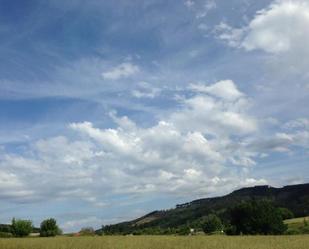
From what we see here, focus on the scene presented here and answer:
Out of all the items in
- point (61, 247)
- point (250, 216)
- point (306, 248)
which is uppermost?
point (250, 216)

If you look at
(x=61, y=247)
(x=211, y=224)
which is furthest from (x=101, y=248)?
(x=211, y=224)

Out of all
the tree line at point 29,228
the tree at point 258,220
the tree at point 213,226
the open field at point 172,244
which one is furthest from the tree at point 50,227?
the open field at point 172,244

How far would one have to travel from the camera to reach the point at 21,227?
262ft

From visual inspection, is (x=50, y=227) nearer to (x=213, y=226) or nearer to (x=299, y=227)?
(x=213, y=226)

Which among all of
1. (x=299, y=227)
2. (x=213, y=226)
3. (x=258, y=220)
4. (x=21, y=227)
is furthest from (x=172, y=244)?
(x=213, y=226)

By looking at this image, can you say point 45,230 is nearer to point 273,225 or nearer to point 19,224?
point 19,224

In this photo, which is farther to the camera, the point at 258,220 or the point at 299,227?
the point at 299,227

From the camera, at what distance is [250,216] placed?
7325 centimetres

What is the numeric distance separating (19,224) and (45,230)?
4.80 meters

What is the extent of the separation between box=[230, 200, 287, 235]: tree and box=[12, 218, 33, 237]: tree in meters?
37.5

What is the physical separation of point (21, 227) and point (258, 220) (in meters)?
42.0

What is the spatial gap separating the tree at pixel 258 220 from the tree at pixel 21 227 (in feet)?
123

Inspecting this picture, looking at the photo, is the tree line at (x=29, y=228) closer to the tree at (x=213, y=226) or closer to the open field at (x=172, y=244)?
the tree at (x=213, y=226)

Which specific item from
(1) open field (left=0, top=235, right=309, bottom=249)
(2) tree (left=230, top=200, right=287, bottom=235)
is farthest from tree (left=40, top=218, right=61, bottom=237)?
(1) open field (left=0, top=235, right=309, bottom=249)
